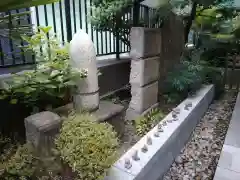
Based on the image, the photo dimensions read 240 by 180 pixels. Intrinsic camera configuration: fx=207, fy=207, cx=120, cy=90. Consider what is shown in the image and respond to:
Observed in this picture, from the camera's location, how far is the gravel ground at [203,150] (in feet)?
8.75

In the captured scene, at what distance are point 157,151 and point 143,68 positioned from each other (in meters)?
1.55

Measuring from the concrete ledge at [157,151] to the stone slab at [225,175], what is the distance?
579mm

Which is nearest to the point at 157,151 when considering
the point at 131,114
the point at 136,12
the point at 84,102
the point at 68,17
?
the point at 84,102

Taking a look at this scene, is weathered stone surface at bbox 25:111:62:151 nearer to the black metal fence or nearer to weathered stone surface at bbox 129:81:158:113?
the black metal fence

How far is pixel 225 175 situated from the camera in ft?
7.80

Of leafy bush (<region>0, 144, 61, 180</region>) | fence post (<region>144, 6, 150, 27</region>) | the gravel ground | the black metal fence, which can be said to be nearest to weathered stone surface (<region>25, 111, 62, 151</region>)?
leafy bush (<region>0, 144, 61, 180</region>)

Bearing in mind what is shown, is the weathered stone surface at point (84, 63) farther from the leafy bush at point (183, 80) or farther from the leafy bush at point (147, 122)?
the leafy bush at point (183, 80)

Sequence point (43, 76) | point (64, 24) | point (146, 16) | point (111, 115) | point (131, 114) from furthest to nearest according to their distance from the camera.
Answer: point (146, 16) → point (131, 114) → point (64, 24) → point (111, 115) → point (43, 76)

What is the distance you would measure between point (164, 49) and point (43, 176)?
3.42 metres

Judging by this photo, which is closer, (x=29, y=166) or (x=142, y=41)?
(x=29, y=166)

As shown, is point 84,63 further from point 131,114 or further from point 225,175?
point 225,175

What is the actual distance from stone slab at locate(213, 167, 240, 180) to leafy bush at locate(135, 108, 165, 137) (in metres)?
1.12

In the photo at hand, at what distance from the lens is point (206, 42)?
556 cm

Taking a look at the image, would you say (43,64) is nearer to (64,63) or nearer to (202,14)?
(64,63)
